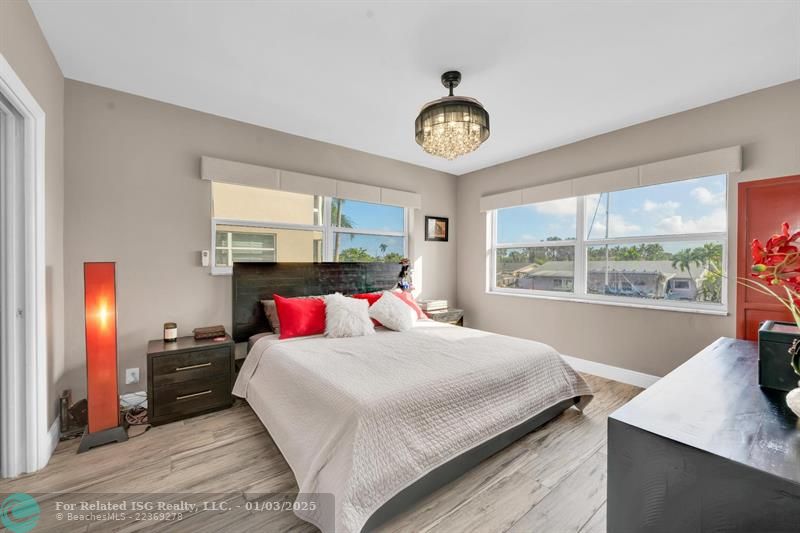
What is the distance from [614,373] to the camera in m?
3.42

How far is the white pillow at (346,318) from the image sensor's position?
9.57 ft

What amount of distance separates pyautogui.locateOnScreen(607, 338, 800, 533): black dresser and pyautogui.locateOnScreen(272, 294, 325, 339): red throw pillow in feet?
8.07

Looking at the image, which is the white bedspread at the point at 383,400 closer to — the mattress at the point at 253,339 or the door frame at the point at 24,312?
the mattress at the point at 253,339

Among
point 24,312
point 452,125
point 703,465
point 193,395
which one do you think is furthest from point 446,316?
point 24,312

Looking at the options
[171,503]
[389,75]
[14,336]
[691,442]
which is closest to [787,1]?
[389,75]

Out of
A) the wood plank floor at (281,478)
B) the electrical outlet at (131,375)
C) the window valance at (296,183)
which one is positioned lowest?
the wood plank floor at (281,478)

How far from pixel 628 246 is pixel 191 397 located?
169 inches

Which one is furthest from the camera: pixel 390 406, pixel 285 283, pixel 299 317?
pixel 285 283

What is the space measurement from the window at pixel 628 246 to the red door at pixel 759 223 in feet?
0.80

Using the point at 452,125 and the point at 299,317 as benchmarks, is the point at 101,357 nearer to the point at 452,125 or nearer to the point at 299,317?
Result: the point at 299,317

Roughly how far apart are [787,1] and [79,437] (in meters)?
4.99

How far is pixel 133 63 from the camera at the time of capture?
2.28m

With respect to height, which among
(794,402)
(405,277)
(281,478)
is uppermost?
(405,277)

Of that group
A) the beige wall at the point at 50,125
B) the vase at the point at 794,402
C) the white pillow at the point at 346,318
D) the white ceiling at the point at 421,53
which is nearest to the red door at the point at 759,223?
the white ceiling at the point at 421,53
